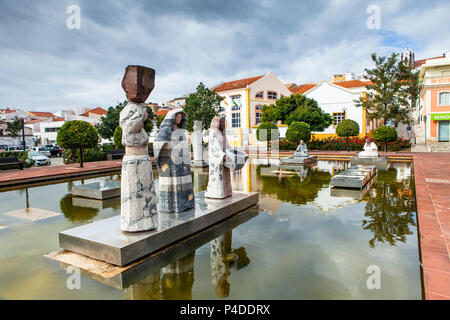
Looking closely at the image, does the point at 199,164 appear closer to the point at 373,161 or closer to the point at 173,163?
the point at 373,161

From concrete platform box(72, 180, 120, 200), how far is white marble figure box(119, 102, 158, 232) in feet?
13.4

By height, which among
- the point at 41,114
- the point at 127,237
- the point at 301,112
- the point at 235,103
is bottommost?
the point at 127,237

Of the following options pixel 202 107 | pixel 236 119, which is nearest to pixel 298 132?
pixel 202 107

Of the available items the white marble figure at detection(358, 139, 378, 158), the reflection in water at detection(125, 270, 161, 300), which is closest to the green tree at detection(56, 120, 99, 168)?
the reflection in water at detection(125, 270, 161, 300)

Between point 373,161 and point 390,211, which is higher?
point 373,161

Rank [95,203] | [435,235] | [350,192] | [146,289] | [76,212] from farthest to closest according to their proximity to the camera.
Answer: [350,192] → [95,203] → [76,212] → [435,235] → [146,289]

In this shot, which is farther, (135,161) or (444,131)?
(444,131)

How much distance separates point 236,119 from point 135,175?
31.2 m

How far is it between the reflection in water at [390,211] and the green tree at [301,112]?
16162mm

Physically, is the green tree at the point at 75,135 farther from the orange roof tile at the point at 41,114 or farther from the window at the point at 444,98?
the orange roof tile at the point at 41,114

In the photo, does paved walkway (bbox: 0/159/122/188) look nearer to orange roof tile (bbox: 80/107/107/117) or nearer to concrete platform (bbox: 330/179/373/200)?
concrete platform (bbox: 330/179/373/200)

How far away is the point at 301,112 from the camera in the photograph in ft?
84.2

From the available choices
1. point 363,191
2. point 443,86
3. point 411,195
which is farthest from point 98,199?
point 443,86

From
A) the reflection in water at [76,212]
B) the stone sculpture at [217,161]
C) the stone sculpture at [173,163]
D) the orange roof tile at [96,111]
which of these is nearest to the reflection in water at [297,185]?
the stone sculpture at [217,161]
